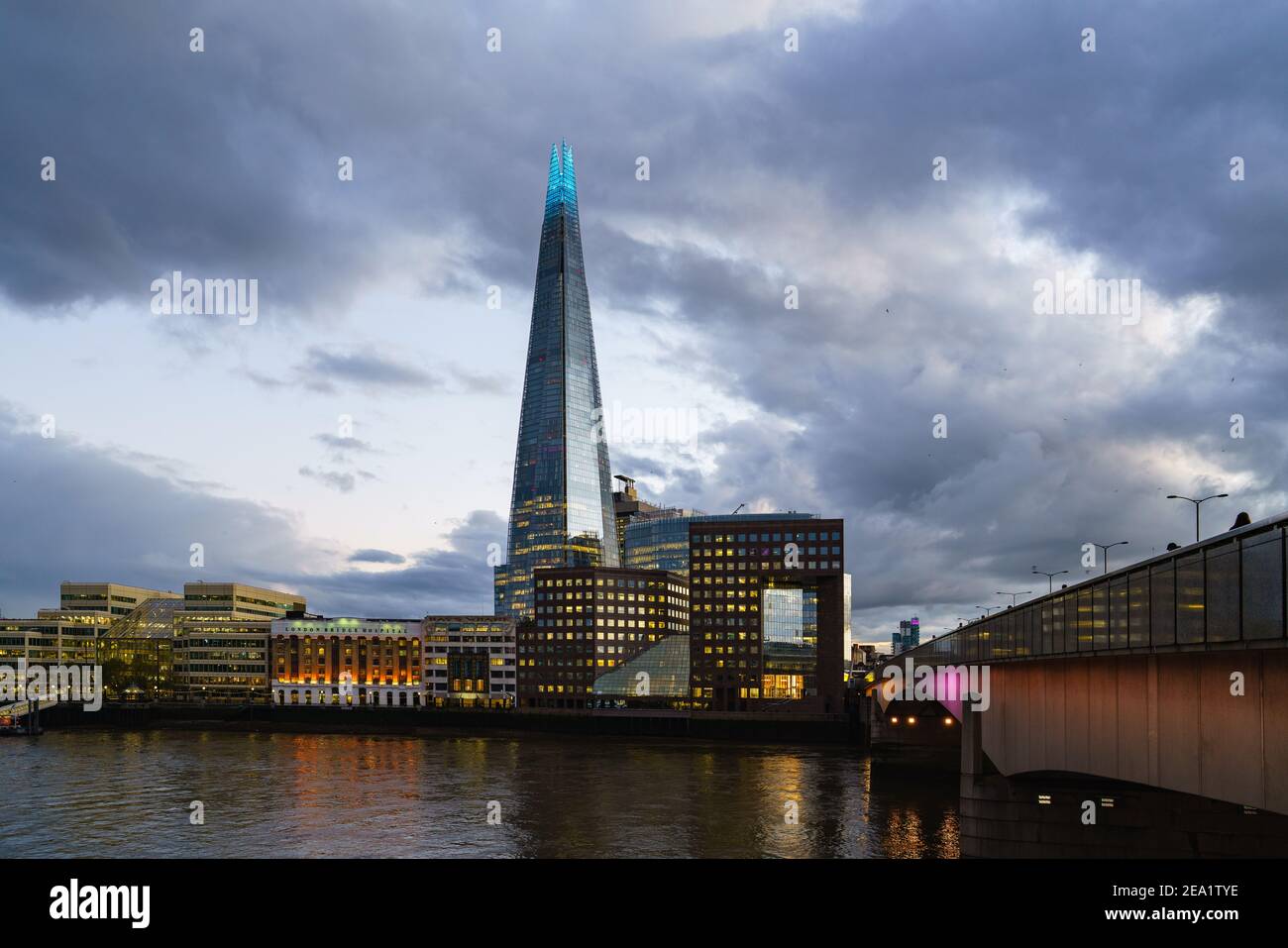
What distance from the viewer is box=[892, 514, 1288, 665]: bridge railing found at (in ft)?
63.9

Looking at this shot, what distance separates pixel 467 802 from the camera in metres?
83.9

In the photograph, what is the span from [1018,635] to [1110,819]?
393 inches

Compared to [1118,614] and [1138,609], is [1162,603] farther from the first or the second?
[1118,614]

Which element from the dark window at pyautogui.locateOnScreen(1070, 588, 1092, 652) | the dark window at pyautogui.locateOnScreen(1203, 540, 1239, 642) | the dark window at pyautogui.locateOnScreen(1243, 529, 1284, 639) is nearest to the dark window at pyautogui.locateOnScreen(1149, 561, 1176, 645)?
the dark window at pyautogui.locateOnScreen(1203, 540, 1239, 642)

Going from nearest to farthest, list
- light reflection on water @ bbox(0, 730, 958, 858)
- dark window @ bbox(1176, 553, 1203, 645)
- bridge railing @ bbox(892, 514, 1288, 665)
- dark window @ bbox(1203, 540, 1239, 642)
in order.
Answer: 1. bridge railing @ bbox(892, 514, 1288, 665)
2. dark window @ bbox(1203, 540, 1239, 642)
3. dark window @ bbox(1176, 553, 1203, 645)
4. light reflection on water @ bbox(0, 730, 958, 858)

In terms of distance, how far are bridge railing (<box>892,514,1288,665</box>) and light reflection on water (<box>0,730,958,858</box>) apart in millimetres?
31567

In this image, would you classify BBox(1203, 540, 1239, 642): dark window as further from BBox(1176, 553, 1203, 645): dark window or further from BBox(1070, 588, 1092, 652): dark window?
BBox(1070, 588, 1092, 652): dark window

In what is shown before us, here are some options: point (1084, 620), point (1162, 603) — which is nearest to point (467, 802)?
point (1084, 620)

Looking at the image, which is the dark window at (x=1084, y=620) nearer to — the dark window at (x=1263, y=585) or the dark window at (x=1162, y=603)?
the dark window at (x=1162, y=603)

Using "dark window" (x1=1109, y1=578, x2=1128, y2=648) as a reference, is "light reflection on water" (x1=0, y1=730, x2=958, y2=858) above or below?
below

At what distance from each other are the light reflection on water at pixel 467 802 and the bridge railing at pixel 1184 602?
104 ft

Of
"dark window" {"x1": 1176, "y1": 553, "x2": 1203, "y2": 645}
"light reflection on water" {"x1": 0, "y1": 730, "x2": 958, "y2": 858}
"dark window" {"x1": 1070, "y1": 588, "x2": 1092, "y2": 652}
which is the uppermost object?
"dark window" {"x1": 1176, "y1": 553, "x2": 1203, "y2": 645}

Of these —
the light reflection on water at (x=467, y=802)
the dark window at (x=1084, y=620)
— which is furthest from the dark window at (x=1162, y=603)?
the light reflection on water at (x=467, y=802)
